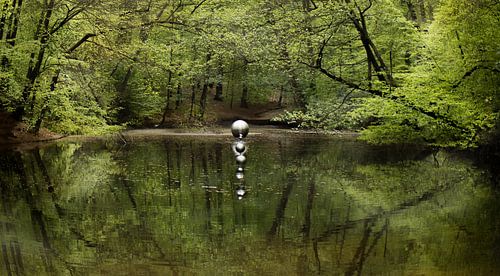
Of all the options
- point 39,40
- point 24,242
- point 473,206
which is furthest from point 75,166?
point 473,206

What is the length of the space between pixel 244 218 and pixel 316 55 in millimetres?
10939

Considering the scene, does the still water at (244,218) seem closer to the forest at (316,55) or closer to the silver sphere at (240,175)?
the silver sphere at (240,175)

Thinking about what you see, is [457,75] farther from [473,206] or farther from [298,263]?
[298,263]

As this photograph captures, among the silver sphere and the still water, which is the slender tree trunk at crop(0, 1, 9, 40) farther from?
the silver sphere

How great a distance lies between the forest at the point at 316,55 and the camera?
15.5 metres

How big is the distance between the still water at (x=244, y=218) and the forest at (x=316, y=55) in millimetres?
1701

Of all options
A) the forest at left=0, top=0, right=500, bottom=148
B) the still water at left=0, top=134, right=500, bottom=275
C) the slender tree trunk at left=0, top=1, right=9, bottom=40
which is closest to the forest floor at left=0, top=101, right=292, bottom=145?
the forest at left=0, top=0, right=500, bottom=148

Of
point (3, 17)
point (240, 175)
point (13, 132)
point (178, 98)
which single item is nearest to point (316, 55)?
point (240, 175)

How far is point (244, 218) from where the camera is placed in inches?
366

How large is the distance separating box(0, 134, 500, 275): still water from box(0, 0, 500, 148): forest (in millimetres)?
1701

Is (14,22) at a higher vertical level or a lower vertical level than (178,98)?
higher

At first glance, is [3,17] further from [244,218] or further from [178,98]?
[178,98]

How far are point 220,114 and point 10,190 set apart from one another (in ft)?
91.5

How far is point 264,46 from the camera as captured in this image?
21.3 meters
